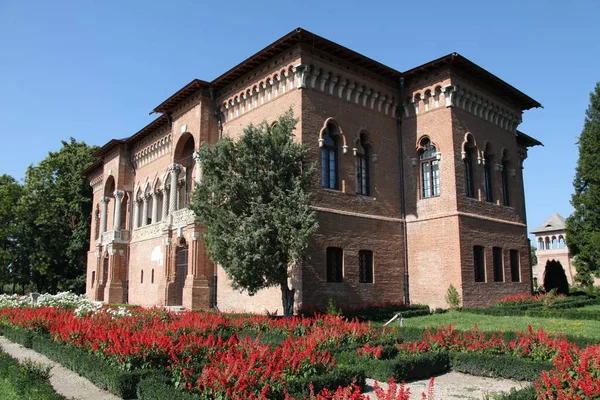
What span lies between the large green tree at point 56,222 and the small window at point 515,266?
30822 millimetres

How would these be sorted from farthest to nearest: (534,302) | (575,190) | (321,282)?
(575,190)
(534,302)
(321,282)

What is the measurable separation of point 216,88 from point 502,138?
13.4 metres

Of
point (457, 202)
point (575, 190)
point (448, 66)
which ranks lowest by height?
point (457, 202)

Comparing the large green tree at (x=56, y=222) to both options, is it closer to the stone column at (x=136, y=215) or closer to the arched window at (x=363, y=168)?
the stone column at (x=136, y=215)

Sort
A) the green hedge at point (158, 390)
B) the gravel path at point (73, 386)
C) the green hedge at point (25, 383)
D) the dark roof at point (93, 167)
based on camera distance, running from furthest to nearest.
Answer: the dark roof at point (93, 167) < the gravel path at point (73, 386) < the green hedge at point (25, 383) < the green hedge at point (158, 390)

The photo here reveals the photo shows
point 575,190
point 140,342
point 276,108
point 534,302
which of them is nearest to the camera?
point 140,342

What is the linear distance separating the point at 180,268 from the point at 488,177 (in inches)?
580

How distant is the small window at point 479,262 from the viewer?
20.0 meters

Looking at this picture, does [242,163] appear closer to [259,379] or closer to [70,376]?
[70,376]

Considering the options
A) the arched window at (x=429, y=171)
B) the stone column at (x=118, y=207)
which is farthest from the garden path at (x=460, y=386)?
the stone column at (x=118, y=207)

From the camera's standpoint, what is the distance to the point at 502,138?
915 inches

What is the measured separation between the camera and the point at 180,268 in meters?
23.3

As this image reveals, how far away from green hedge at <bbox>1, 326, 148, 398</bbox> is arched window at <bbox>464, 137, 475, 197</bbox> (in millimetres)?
16099

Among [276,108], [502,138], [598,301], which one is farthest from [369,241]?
[598,301]
